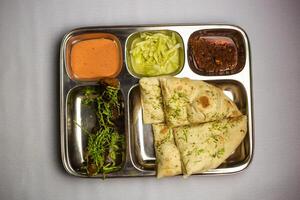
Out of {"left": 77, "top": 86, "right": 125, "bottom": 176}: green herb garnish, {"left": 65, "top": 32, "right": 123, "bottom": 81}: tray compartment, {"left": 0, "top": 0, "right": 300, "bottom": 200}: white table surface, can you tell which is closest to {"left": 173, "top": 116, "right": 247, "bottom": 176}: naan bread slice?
{"left": 0, "top": 0, "right": 300, "bottom": 200}: white table surface

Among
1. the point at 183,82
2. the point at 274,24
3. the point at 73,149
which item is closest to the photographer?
the point at 183,82

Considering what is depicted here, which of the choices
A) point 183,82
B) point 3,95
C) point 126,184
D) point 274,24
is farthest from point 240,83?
point 3,95

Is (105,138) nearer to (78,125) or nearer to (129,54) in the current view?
(78,125)

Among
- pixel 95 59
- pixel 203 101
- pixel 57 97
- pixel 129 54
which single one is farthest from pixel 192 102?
pixel 57 97

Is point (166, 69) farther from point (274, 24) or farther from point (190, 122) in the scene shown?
point (274, 24)

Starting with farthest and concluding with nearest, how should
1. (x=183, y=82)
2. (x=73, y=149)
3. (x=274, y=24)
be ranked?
(x=274, y=24) < (x=73, y=149) < (x=183, y=82)

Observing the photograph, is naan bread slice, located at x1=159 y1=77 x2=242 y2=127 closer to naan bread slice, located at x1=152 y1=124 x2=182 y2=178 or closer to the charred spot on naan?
the charred spot on naan
